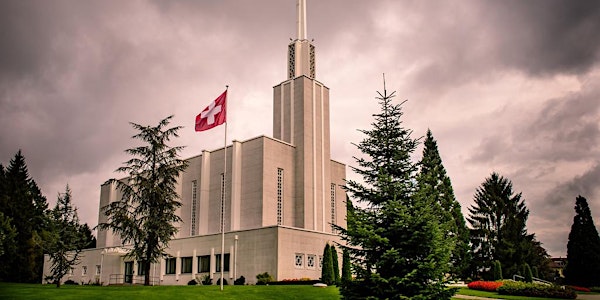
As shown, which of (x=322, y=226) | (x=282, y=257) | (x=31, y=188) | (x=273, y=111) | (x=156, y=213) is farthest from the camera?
(x=31, y=188)

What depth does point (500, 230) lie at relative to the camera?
53875mm

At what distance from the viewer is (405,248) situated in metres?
16.6

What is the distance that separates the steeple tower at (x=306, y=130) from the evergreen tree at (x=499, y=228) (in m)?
19.1

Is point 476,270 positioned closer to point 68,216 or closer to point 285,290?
point 285,290

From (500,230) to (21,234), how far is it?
64.5m

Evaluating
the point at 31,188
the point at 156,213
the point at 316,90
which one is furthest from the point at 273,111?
the point at 31,188

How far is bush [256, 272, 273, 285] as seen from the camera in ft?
116

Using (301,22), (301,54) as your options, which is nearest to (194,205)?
(301,54)

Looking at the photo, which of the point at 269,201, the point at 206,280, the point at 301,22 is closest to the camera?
the point at 206,280

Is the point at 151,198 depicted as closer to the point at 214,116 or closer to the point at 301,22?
the point at 214,116

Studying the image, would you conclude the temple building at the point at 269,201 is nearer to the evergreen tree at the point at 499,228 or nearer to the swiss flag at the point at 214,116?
the swiss flag at the point at 214,116

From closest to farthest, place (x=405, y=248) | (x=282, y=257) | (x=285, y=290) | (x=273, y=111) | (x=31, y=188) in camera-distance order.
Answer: (x=405, y=248)
(x=285, y=290)
(x=282, y=257)
(x=273, y=111)
(x=31, y=188)

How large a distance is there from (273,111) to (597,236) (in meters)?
38.6

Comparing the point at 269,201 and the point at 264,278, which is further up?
the point at 269,201
